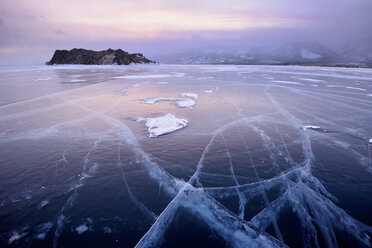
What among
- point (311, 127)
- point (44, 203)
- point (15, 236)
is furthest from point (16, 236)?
point (311, 127)

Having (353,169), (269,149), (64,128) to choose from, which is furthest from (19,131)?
(353,169)

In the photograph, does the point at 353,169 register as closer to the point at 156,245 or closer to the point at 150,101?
the point at 156,245

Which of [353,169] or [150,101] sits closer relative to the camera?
[353,169]

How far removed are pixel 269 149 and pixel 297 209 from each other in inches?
88.0

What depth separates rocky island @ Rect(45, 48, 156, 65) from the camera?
85.9 metres

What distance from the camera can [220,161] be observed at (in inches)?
194

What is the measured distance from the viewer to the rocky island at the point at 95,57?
85875 millimetres

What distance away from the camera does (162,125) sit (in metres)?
7.28

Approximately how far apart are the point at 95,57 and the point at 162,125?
97.4 metres

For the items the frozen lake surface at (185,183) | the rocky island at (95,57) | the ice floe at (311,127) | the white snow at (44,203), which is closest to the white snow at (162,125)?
the frozen lake surface at (185,183)

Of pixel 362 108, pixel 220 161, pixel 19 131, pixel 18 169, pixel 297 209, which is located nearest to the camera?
pixel 297 209

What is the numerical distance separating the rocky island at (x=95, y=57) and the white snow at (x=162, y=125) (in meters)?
85.0

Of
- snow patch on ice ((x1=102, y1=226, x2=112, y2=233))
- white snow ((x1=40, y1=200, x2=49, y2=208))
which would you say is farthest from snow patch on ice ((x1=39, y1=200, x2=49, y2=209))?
snow patch on ice ((x1=102, y1=226, x2=112, y2=233))

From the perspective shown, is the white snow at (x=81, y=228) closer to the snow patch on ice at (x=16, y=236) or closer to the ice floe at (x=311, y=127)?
the snow patch on ice at (x=16, y=236)
